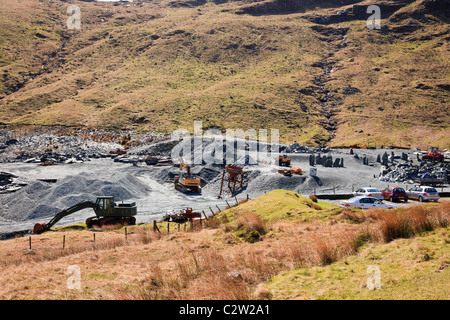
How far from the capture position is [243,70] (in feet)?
423

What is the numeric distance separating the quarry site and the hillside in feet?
83.0

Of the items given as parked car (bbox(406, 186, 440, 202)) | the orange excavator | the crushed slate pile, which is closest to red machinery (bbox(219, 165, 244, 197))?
the orange excavator

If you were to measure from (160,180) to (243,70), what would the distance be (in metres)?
85.3

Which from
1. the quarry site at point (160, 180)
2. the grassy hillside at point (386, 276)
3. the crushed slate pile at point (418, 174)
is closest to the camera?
the grassy hillside at point (386, 276)

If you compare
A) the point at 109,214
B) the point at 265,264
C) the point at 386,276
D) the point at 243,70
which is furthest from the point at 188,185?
the point at 243,70

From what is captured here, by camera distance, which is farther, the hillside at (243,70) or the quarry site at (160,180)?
the hillside at (243,70)

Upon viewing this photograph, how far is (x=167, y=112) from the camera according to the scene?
9906 cm

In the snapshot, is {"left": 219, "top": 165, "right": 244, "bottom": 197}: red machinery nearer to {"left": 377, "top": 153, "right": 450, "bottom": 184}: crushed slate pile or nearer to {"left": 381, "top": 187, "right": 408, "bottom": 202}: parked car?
{"left": 381, "top": 187, "right": 408, "bottom": 202}: parked car

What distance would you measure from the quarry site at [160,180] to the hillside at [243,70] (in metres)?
25.3

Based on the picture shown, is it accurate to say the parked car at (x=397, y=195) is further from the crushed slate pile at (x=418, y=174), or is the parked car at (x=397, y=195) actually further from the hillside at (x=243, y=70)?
the hillside at (x=243, y=70)

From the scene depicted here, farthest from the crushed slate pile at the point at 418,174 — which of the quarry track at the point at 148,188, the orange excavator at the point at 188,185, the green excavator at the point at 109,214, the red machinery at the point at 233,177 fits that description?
the green excavator at the point at 109,214

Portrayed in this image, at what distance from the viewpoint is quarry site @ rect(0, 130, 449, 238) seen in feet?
115

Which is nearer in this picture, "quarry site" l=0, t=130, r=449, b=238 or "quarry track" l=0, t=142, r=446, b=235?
"quarry track" l=0, t=142, r=446, b=235

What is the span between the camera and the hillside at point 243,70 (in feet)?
313
